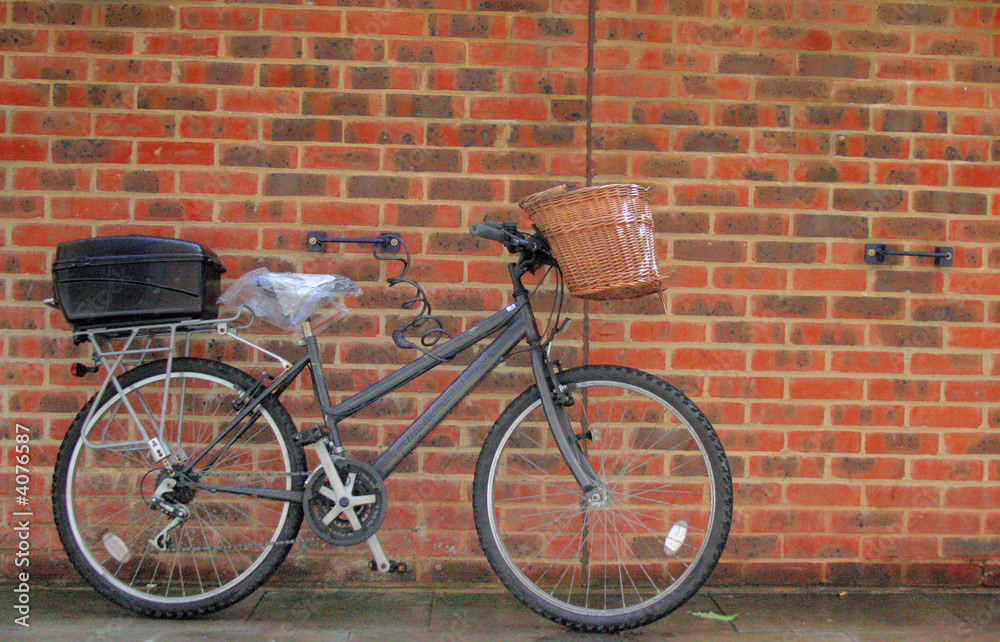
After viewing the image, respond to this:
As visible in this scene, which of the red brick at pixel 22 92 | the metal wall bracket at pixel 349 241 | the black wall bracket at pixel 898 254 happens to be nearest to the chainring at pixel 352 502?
the metal wall bracket at pixel 349 241

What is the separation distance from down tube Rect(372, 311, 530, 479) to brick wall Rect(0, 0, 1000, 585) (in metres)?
0.40

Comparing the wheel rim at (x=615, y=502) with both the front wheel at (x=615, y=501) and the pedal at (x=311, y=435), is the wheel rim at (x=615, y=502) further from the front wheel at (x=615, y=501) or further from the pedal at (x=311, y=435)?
the pedal at (x=311, y=435)

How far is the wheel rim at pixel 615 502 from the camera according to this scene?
3189mm

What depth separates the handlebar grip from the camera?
8.55 ft

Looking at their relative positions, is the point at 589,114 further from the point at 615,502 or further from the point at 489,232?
the point at 615,502

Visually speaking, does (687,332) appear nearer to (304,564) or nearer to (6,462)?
(304,564)

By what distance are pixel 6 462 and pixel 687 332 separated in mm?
2752

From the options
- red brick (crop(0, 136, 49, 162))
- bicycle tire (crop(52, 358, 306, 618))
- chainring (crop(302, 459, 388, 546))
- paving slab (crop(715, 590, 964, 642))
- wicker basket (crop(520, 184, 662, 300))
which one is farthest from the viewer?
red brick (crop(0, 136, 49, 162))

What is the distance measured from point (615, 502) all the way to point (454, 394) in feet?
2.82

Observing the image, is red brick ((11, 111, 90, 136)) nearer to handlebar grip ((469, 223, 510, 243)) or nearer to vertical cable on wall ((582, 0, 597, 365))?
handlebar grip ((469, 223, 510, 243))

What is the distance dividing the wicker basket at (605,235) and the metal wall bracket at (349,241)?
801 mm

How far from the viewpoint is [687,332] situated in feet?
10.6

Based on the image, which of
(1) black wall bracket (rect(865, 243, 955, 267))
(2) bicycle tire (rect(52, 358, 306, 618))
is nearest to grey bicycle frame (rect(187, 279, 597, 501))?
(2) bicycle tire (rect(52, 358, 306, 618))

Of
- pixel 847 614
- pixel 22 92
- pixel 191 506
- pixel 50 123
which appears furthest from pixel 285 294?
pixel 847 614
